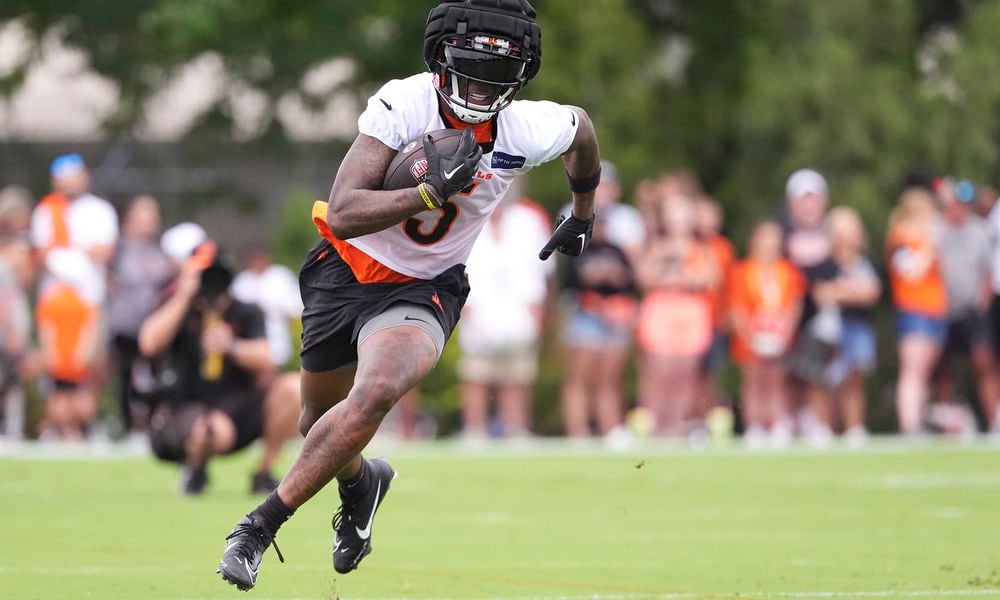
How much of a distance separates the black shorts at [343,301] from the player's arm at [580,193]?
517 millimetres

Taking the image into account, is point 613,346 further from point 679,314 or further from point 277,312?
point 277,312

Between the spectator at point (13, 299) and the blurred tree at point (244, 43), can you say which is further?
the blurred tree at point (244, 43)

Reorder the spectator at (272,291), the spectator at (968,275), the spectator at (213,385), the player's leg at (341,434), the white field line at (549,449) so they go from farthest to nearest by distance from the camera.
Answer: the spectator at (272,291), the spectator at (968,275), the white field line at (549,449), the spectator at (213,385), the player's leg at (341,434)

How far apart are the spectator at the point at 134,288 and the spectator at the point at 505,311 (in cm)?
291

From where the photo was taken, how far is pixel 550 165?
69.5 ft

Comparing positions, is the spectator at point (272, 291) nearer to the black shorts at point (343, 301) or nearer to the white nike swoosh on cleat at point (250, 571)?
the black shorts at point (343, 301)

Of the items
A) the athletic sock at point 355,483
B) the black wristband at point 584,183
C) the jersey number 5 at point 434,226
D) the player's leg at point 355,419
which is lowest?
the athletic sock at point 355,483

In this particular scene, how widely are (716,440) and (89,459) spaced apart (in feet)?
19.3

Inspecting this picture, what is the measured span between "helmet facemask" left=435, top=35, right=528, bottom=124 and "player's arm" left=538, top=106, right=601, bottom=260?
28.3 inches

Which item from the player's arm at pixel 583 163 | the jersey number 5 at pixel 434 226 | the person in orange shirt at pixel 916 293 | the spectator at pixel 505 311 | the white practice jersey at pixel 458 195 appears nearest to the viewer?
the white practice jersey at pixel 458 195

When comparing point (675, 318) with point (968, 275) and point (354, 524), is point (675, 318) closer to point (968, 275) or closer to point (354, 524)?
point (968, 275)

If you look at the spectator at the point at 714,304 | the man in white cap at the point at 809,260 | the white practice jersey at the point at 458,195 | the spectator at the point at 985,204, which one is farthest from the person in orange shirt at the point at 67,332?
the white practice jersey at the point at 458,195

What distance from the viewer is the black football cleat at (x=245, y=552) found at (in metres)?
6.27

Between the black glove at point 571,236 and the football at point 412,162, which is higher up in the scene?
the football at point 412,162
